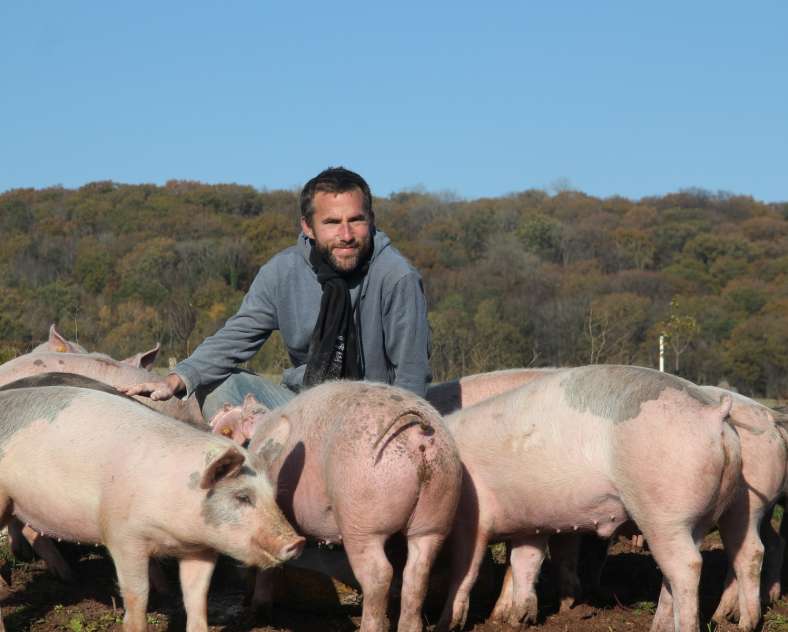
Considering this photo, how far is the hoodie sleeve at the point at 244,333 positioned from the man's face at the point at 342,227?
0.49 m

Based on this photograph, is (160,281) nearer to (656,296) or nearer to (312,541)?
(656,296)

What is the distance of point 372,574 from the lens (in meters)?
4.31

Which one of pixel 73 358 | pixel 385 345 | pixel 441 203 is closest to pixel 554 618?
pixel 385 345

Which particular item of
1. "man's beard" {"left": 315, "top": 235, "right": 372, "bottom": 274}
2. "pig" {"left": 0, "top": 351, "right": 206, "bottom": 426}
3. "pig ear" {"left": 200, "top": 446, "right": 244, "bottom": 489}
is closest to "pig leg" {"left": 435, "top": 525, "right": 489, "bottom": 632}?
"pig ear" {"left": 200, "top": 446, "right": 244, "bottom": 489}

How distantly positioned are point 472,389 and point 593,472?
184 centimetres

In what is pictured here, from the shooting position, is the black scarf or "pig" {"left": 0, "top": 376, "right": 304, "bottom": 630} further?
the black scarf

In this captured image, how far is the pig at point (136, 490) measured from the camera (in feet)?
13.3

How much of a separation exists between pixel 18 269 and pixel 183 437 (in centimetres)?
3029

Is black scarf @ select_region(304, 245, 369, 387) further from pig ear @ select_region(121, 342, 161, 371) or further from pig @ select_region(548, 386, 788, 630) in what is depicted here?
pig ear @ select_region(121, 342, 161, 371)

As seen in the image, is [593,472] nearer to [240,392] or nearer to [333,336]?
[333,336]

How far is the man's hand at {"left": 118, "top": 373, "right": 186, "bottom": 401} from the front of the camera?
527cm

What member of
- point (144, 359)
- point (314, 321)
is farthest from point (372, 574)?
point (144, 359)

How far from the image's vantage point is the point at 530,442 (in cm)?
471

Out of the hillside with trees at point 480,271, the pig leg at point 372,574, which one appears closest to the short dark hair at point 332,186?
the pig leg at point 372,574
